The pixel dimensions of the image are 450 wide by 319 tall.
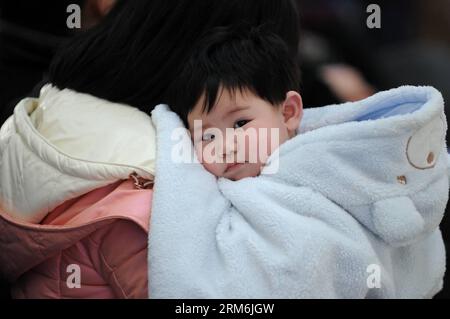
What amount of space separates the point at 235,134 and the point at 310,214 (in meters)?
0.17

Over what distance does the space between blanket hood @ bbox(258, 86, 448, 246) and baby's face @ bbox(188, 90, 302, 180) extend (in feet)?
0.15

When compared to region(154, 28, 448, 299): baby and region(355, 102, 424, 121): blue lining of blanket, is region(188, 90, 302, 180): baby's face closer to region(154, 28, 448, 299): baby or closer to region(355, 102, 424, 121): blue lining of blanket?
region(154, 28, 448, 299): baby

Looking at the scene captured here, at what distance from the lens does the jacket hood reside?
3.62 ft

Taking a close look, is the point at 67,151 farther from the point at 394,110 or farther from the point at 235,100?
the point at 394,110

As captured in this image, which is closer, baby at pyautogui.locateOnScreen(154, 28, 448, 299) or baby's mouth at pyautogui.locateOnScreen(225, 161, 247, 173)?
baby at pyautogui.locateOnScreen(154, 28, 448, 299)

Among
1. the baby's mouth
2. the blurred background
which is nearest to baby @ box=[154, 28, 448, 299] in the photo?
the baby's mouth

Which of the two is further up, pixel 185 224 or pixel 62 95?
pixel 62 95

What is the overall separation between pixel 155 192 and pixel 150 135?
117mm

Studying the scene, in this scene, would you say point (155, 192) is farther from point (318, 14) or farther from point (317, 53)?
point (318, 14)

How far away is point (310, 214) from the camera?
1.05 m

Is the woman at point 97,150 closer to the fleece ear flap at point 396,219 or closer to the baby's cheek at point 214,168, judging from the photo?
the baby's cheek at point 214,168
